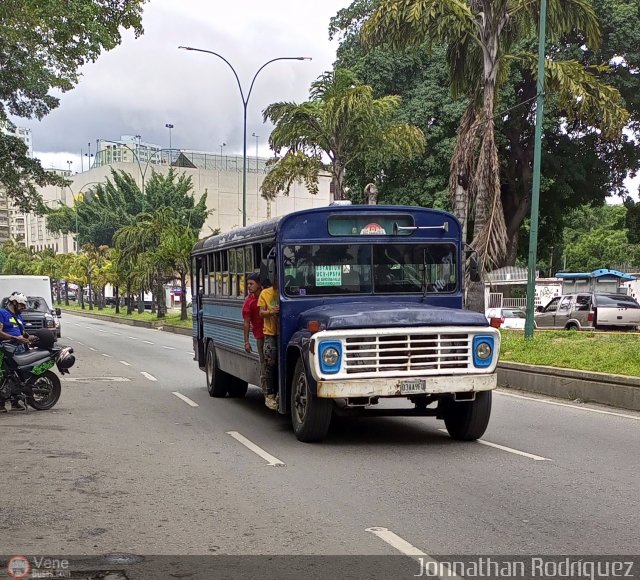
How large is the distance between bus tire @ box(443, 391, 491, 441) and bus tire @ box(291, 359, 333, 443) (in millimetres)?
1543

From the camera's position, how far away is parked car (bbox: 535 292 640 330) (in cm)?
3017

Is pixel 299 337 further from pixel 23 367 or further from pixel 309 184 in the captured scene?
pixel 309 184

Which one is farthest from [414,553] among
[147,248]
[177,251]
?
[147,248]

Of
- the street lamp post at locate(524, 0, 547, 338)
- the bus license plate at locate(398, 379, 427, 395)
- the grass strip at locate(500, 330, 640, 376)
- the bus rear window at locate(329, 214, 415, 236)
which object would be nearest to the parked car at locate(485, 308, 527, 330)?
the grass strip at locate(500, 330, 640, 376)

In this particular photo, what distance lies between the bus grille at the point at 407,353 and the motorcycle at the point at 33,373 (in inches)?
227

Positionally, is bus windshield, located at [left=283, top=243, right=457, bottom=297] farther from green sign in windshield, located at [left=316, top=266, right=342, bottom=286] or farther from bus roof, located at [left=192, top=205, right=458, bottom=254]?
bus roof, located at [left=192, top=205, right=458, bottom=254]

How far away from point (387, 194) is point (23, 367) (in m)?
30.6

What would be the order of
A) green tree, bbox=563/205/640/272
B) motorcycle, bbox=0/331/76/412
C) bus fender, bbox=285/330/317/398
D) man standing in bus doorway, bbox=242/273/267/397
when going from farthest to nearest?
1. green tree, bbox=563/205/640/272
2. motorcycle, bbox=0/331/76/412
3. man standing in bus doorway, bbox=242/273/267/397
4. bus fender, bbox=285/330/317/398

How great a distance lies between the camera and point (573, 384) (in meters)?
14.7

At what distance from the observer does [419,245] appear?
35.6ft

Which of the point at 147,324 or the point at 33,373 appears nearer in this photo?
the point at 33,373

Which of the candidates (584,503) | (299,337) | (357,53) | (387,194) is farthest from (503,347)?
(357,53)

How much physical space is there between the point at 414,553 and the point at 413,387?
3666mm

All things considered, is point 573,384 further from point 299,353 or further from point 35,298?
point 35,298
